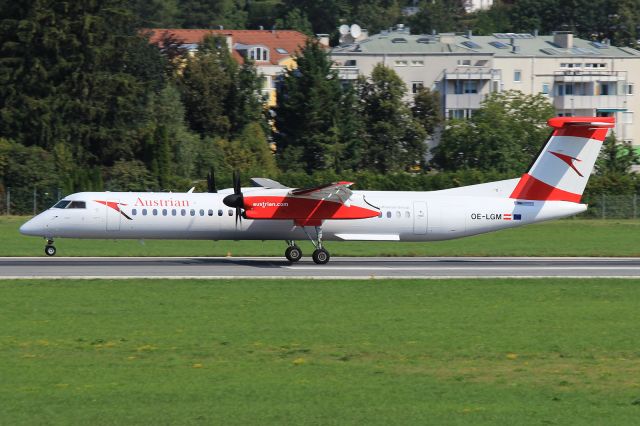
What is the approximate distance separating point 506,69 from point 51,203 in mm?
60329

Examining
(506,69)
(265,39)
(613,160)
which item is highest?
(265,39)

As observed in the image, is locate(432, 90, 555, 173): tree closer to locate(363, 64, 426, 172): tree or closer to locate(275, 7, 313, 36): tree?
locate(363, 64, 426, 172): tree

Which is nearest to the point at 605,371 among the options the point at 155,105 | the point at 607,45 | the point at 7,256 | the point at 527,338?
the point at 527,338

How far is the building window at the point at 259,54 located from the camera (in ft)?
406

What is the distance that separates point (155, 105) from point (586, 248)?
45162mm

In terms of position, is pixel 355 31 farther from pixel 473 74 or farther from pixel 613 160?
pixel 613 160

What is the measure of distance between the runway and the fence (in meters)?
24.5

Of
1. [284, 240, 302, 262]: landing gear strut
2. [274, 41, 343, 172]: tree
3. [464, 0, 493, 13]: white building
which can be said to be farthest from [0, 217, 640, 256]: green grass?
[464, 0, 493, 13]: white building

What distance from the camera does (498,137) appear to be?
75562 millimetres

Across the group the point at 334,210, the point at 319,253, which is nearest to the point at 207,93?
the point at 319,253

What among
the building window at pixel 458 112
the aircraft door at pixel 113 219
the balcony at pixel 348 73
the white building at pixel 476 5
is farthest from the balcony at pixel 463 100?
the aircraft door at pixel 113 219

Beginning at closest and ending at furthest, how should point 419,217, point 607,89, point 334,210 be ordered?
point 334,210
point 419,217
point 607,89

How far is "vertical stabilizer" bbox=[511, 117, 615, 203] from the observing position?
117 ft

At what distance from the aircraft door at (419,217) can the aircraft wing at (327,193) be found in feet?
7.49
